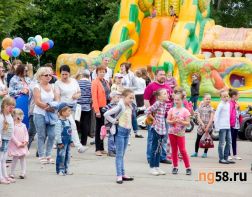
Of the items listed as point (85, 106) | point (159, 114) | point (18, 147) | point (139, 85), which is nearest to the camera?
point (18, 147)

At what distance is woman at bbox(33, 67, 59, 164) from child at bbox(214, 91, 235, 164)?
10.1 feet

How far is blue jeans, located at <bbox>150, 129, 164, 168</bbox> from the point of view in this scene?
10461 mm

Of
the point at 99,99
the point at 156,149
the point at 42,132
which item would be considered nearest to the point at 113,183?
the point at 156,149

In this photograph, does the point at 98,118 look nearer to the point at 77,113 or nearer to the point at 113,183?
the point at 77,113

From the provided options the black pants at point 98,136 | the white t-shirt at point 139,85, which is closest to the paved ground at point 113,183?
the black pants at point 98,136

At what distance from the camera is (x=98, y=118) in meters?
12.7

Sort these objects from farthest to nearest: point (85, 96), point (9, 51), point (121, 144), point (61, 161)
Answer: point (9, 51) → point (85, 96) → point (61, 161) → point (121, 144)

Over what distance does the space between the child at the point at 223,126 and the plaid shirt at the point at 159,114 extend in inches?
73.5

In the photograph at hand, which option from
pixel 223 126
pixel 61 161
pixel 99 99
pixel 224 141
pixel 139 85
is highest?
pixel 139 85

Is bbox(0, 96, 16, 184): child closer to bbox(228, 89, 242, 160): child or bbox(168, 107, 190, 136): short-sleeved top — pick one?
bbox(168, 107, 190, 136): short-sleeved top

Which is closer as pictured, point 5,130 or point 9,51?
point 5,130

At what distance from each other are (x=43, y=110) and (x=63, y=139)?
→ 109 cm

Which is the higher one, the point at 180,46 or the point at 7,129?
the point at 180,46

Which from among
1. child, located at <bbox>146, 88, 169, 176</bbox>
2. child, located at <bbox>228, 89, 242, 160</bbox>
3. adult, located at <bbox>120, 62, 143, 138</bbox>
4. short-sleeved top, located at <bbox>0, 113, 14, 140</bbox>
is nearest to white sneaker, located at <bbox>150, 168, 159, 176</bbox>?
child, located at <bbox>146, 88, 169, 176</bbox>
